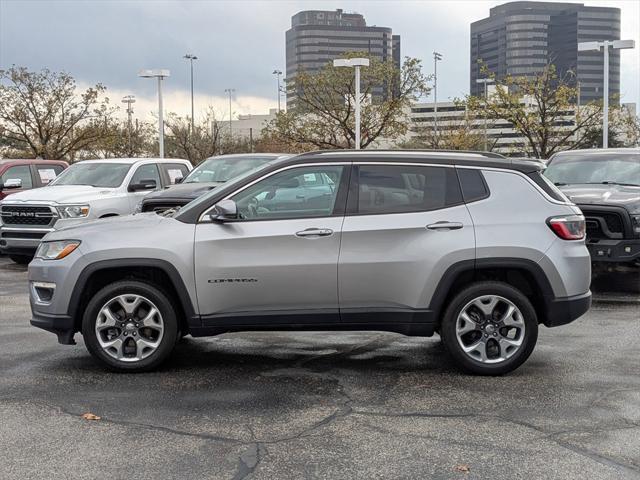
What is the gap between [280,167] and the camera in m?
6.28

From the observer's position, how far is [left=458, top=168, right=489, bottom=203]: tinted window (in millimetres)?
6219

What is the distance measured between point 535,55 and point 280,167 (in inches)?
7017

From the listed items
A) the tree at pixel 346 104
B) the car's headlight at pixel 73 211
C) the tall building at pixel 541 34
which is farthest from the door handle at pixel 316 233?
the tall building at pixel 541 34

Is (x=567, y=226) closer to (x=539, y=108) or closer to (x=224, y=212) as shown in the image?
(x=224, y=212)

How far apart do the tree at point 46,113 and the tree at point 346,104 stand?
8776mm

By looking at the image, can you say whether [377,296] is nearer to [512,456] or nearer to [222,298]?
[222,298]

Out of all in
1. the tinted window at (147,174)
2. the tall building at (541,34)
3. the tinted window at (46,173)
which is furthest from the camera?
the tall building at (541,34)

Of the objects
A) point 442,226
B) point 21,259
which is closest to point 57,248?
point 442,226

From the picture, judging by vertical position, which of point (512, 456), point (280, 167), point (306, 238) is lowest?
point (512, 456)

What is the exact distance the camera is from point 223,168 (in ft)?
45.3

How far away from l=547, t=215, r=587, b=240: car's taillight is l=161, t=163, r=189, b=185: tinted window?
1004 cm

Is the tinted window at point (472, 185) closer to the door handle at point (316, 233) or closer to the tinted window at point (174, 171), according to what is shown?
the door handle at point (316, 233)

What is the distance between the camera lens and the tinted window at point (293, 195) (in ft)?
20.3

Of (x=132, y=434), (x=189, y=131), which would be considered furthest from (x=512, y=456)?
(x=189, y=131)
